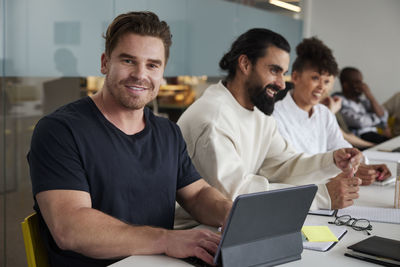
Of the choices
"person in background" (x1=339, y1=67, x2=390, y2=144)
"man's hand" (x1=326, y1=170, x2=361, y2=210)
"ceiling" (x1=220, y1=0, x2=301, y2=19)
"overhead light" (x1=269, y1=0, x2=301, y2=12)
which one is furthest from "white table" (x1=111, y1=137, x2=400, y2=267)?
"overhead light" (x1=269, y1=0, x2=301, y2=12)

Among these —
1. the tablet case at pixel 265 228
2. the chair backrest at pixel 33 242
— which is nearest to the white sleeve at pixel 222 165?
the tablet case at pixel 265 228

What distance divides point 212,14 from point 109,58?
2729 mm

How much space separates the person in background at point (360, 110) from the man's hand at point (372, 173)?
298 cm

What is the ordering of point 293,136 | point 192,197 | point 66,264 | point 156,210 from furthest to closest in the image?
point 293,136
point 192,197
point 156,210
point 66,264

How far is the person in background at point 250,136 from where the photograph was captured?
1887 millimetres

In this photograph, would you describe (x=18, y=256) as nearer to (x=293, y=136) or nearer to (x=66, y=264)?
(x=66, y=264)

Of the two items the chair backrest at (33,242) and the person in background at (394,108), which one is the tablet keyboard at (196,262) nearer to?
the chair backrest at (33,242)

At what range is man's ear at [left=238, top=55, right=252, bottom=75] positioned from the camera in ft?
7.48

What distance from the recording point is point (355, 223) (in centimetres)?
167

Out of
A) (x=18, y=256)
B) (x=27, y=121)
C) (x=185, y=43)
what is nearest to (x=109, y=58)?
(x=27, y=121)

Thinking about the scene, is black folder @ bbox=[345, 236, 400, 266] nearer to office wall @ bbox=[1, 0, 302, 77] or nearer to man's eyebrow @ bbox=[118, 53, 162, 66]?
man's eyebrow @ bbox=[118, 53, 162, 66]

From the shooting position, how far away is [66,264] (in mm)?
1450

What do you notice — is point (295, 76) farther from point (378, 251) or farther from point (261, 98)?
point (378, 251)

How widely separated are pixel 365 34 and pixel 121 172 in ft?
20.8
